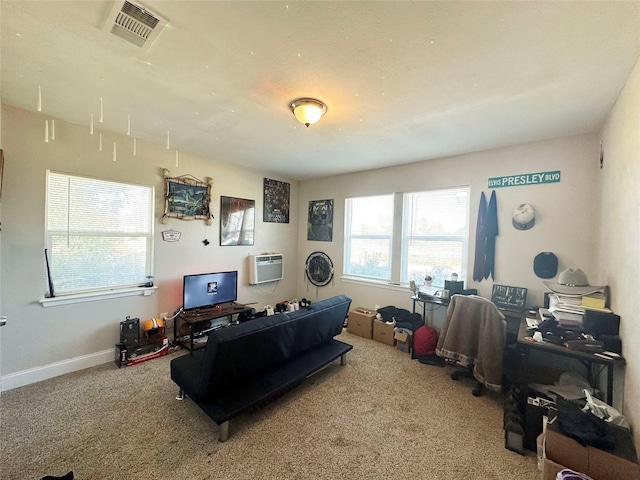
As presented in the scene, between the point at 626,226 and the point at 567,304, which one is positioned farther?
the point at 567,304

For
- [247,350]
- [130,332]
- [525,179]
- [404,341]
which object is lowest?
[404,341]

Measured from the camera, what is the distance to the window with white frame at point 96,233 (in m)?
2.72

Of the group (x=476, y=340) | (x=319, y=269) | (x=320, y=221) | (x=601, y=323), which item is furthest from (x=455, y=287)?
(x=320, y=221)

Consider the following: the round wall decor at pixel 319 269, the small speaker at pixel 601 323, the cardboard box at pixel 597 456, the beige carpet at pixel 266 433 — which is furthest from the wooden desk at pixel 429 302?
the round wall decor at pixel 319 269

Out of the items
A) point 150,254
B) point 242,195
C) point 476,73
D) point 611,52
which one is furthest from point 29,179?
point 611,52

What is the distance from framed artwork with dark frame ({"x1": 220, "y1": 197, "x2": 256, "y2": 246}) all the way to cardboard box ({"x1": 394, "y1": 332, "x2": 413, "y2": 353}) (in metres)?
2.83

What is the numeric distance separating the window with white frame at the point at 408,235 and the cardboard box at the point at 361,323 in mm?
649

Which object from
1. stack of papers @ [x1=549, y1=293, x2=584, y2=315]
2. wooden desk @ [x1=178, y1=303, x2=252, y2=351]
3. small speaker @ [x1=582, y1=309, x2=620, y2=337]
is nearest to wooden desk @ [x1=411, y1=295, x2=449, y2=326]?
stack of papers @ [x1=549, y1=293, x2=584, y2=315]

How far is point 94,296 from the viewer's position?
291 cm

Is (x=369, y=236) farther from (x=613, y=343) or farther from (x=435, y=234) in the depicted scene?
(x=613, y=343)

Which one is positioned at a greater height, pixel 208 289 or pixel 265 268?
pixel 265 268

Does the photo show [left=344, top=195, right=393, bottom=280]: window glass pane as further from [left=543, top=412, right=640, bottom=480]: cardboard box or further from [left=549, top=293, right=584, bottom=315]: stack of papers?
[left=543, top=412, right=640, bottom=480]: cardboard box

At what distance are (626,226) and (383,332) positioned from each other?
2.74 meters

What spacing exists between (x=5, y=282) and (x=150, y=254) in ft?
4.01
